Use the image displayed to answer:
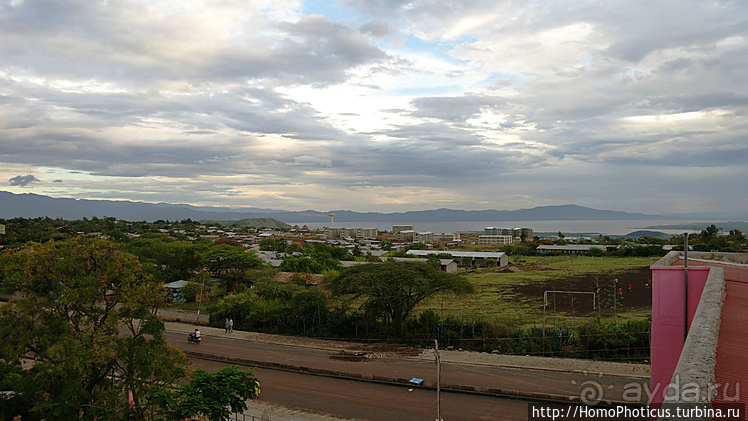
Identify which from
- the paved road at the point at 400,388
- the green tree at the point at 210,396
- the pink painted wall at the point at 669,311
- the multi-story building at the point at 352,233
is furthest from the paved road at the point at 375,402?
the multi-story building at the point at 352,233

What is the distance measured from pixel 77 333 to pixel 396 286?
13245 millimetres

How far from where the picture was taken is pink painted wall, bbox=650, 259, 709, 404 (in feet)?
26.8

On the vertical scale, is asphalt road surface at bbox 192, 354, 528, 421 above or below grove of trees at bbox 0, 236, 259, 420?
below

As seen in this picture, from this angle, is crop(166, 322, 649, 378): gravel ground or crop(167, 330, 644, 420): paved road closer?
crop(167, 330, 644, 420): paved road

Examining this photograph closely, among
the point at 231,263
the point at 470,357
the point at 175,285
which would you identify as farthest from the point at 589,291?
the point at 175,285

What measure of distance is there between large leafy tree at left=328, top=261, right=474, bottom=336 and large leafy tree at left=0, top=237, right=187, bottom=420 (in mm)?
11537

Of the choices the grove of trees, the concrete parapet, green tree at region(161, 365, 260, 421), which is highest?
the concrete parapet

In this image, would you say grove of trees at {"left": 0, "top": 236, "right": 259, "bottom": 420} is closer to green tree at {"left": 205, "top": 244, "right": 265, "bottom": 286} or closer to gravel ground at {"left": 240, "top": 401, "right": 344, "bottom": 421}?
gravel ground at {"left": 240, "top": 401, "right": 344, "bottom": 421}

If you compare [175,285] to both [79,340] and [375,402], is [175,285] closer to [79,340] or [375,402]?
[375,402]

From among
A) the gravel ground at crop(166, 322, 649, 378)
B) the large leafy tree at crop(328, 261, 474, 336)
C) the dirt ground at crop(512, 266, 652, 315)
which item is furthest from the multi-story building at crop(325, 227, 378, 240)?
the large leafy tree at crop(328, 261, 474, 336)

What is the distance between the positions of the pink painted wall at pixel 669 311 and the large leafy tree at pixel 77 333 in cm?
910

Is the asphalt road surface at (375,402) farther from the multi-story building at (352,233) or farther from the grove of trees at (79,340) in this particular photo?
the multi-story building at (352,233)

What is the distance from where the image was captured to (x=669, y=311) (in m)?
8.47

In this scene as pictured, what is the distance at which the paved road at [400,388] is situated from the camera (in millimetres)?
12422
